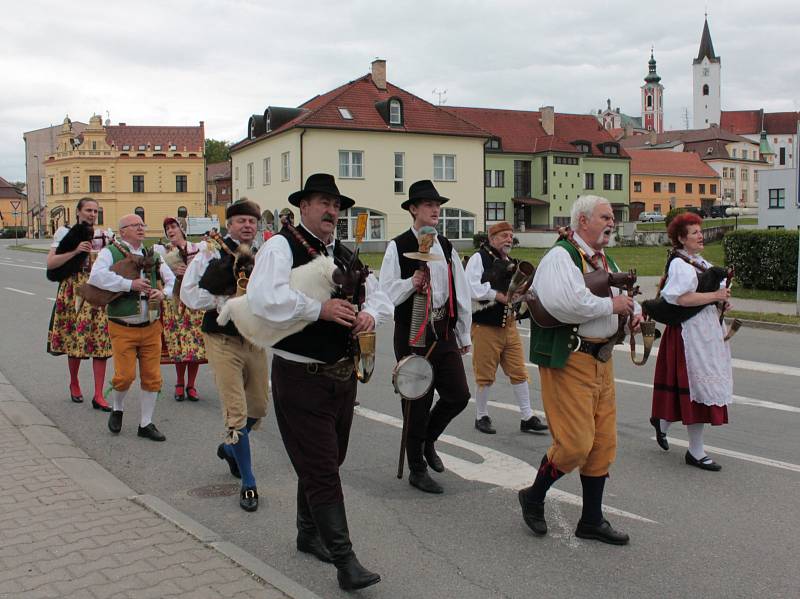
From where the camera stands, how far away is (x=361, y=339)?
431 centimetres

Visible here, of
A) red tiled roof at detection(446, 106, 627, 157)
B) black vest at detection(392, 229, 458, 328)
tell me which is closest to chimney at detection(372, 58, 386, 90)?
red tiled roof at detection(446, 106, 627, 157)

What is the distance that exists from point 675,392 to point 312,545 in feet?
10.9

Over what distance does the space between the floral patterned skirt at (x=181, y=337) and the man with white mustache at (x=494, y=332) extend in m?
3.33

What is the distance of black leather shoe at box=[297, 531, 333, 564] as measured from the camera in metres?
4.67

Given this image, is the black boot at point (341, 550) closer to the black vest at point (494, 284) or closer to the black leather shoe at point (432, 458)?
the black leather shoe at point (432, 458)

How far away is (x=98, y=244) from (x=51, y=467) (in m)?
3.38

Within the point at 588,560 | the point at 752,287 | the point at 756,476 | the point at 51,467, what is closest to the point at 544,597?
the point at 588,560

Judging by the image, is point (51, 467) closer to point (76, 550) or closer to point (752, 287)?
point (76, 550)

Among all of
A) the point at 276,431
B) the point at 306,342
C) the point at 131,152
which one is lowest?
the point at 276,431

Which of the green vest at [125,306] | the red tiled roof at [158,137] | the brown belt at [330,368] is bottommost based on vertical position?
the brown belt at [330,368]

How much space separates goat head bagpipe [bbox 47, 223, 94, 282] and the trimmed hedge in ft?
54.7

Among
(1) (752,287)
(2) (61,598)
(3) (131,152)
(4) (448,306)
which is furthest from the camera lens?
(3) (131,152)

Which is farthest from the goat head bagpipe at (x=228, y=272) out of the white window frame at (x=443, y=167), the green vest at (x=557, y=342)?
the white window frame at (x=443, y=167)

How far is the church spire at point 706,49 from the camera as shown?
154 meters
